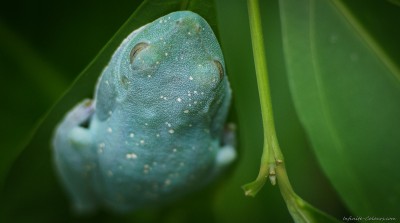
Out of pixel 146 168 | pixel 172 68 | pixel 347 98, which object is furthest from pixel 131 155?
pixel 347 98

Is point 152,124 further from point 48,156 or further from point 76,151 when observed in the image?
point 48,156

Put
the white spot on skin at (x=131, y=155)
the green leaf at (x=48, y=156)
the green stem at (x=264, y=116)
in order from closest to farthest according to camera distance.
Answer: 1. the green stem at (x=264, y=116)
2. the green leaf at (x=48, y=156)
3. the white spot on skin at (x=131, y=155)

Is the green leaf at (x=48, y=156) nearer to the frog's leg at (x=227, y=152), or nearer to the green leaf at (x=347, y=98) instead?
the green leaf at (x=347, y=98)

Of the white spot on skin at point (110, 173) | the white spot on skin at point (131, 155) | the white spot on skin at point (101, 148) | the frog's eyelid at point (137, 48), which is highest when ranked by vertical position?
the frog's eyelid at point (137, 48)

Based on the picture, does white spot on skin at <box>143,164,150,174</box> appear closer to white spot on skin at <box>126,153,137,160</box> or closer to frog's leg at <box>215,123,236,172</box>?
white spot on skin at <box>126,153,137,160</box>

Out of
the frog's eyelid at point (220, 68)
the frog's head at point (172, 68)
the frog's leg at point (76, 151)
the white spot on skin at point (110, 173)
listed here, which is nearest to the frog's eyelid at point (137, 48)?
the frog's head at point (172, 68)

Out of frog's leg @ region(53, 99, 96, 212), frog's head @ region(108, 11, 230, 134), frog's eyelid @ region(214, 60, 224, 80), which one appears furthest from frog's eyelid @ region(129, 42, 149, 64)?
frog's leg @ region(53, 99, 96, 212)
